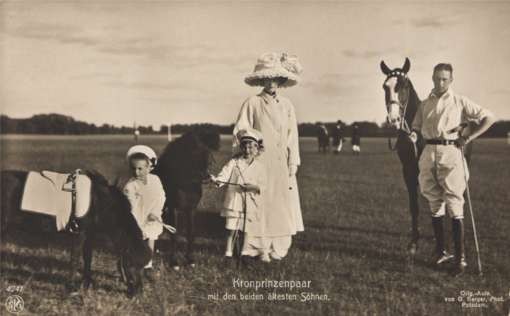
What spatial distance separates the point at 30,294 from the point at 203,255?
168 cm

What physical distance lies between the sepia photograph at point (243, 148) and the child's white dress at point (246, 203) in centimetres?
2

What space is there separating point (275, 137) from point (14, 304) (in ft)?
9.08

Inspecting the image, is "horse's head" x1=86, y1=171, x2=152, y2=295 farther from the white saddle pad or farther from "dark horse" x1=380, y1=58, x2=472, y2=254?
"dark horse" x1=380, y1=58, x2=472, y2=254

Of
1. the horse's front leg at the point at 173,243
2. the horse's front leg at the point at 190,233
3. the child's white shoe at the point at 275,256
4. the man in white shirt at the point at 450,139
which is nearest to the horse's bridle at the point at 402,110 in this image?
the man in white shirt at the point at 450,139

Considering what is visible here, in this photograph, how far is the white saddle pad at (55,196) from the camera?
3562 millimetres

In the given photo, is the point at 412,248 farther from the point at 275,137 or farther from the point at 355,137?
the point at 355,137

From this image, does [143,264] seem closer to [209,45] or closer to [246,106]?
[246,106]

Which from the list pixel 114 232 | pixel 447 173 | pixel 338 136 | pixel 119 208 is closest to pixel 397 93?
pixel 447 173

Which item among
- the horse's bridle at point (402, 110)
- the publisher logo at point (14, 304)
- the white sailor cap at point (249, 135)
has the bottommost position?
the publisher logo at point (14, 304)

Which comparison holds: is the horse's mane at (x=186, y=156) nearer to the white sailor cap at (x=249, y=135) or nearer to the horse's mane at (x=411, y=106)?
the white sailor cap at (x=249, y=135)

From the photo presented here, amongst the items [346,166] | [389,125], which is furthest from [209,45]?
[346,166]

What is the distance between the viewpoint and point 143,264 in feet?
11.4

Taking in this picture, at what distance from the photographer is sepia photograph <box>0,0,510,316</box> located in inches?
147

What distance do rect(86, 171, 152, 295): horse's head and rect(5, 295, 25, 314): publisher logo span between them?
3.01ft
